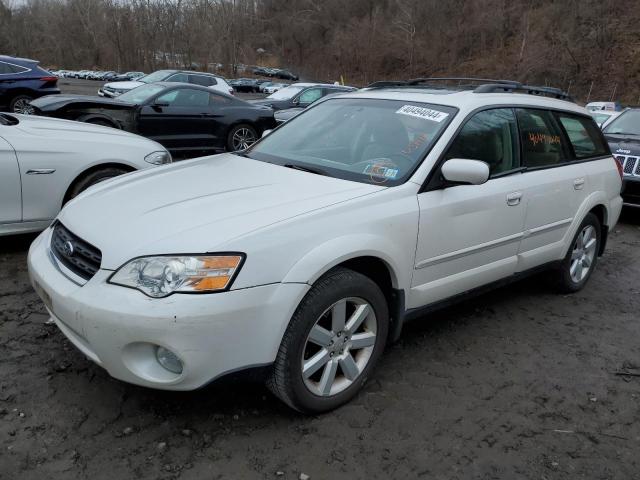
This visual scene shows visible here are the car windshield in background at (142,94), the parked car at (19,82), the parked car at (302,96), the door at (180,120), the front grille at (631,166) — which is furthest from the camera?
the parked car at (302,96)

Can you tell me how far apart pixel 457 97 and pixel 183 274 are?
7.18 ft

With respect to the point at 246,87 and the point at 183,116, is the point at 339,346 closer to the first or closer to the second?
the point at 183,116

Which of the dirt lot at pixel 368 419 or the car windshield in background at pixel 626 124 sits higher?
the car windshield in background at pixel 626 124

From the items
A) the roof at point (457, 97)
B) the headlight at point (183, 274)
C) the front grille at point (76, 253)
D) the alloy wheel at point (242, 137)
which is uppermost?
the roof at point (457, 97)

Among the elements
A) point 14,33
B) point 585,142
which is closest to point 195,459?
point 585,142

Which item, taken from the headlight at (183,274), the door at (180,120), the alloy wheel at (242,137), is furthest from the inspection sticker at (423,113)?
the alloy wheel at (242,137)

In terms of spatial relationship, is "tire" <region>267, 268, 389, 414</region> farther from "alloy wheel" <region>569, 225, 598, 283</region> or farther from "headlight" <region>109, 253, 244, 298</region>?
"alloy wheel" <region>569, 225, 598, 283</region>

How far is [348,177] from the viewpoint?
312 centimetres

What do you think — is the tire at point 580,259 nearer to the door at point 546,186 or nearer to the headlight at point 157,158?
the door at point 546,186

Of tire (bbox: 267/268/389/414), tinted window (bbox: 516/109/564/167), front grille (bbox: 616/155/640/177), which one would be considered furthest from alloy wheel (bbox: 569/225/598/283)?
front grille (bbox: 616/155/640/177)

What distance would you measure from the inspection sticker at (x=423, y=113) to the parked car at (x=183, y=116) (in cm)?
635

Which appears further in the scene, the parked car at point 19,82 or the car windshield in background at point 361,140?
the parked car at point 19,82

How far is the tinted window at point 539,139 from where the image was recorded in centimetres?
385

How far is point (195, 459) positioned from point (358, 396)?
94 centimetres
